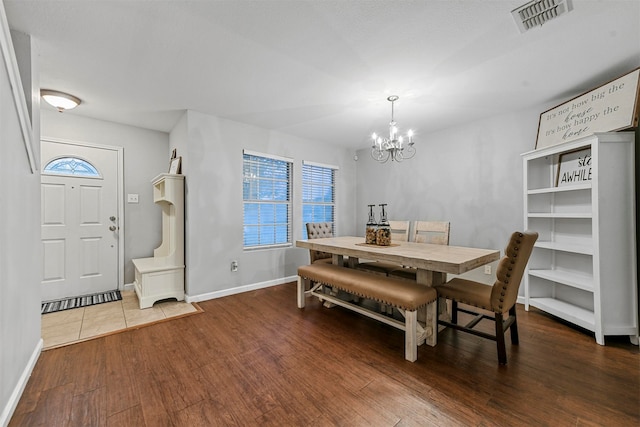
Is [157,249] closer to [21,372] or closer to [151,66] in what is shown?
[21,372]

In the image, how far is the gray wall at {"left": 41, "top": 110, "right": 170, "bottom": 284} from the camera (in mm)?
3475

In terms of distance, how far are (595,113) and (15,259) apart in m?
4.78

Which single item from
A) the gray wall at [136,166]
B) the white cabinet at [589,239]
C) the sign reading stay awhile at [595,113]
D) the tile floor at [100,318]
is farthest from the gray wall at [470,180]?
the gray wall at [136,166]

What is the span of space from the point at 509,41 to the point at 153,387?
3.51 metres

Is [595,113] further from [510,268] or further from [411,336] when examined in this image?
[411,336]

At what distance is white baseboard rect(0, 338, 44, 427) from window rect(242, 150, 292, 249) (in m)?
2.21

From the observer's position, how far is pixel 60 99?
9.04 feet

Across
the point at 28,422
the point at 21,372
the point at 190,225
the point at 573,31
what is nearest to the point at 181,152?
the point at 190,225

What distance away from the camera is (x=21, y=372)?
1638 mm

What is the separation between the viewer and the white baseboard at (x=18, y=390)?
1342 mm

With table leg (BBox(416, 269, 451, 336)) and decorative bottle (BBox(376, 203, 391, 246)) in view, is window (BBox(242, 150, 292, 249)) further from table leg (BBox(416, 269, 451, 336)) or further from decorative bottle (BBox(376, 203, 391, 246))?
table leg (BBox(416, 269, 451, 336))

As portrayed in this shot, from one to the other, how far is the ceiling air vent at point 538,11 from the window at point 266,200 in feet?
10.4

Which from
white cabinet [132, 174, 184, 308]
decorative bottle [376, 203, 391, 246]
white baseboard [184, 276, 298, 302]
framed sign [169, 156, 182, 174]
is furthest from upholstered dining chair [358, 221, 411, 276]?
framed sign [169, 156, 182, 174]

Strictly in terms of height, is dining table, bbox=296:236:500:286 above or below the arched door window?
below
